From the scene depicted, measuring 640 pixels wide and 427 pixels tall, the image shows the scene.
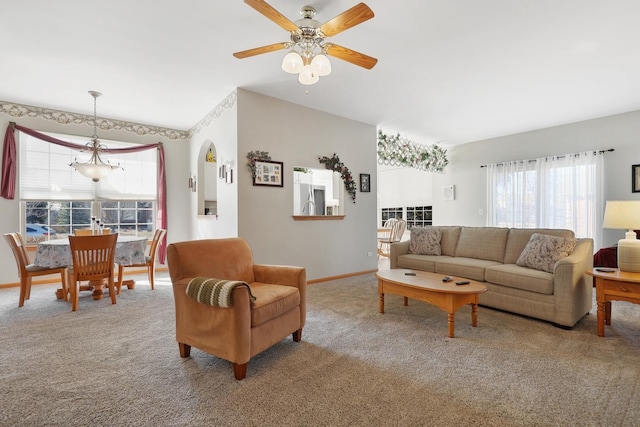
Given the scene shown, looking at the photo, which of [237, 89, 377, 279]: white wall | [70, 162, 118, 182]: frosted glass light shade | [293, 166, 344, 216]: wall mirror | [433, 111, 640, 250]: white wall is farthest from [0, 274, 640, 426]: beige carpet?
[293, 166, 344, 216]: wall mirror

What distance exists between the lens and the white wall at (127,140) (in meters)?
4.32

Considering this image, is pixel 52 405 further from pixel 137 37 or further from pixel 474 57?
pixel 474 57

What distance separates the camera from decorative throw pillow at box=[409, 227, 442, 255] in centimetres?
416

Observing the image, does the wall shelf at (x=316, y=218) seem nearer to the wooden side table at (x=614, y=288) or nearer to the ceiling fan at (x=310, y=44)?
the ceiling fan at (x=310, y=44)

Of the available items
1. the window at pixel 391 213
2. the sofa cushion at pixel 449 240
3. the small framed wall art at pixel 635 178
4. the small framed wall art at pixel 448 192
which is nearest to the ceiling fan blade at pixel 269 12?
the sofa cushion at pixel 449 240

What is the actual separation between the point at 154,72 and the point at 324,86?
190 centimetres

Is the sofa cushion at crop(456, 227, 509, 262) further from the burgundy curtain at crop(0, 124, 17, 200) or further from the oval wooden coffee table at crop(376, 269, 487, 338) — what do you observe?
→ the burgundy curtain at crop(0, 124, 17, 200)

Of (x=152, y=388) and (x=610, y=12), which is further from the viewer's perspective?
(x=610, y=12)

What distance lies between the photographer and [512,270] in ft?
10.0

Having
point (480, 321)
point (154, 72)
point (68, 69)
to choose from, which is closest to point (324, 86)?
point (154, 72)

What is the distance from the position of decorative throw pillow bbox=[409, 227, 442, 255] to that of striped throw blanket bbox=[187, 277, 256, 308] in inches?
113

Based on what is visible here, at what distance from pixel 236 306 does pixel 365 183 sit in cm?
378

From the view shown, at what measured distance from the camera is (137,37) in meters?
2.70

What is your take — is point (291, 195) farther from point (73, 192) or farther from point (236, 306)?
point (73, 192)
